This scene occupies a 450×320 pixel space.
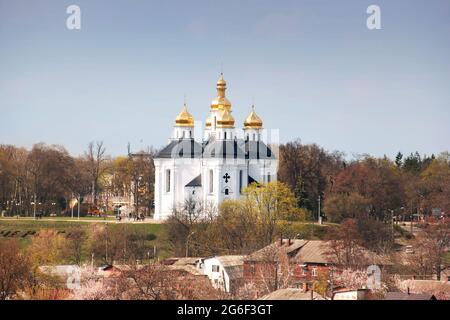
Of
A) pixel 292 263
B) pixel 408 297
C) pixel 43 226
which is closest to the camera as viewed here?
pixel 408 297

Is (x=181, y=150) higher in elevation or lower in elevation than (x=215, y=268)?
higher

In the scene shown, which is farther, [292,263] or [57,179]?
[57,179]

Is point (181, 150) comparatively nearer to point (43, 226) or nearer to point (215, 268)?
point (43, 226)

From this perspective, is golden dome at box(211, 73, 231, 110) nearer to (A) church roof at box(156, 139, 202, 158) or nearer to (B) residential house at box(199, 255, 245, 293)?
(A) church roof at box(156, 139, 202, 158)

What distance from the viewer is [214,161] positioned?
4841cm

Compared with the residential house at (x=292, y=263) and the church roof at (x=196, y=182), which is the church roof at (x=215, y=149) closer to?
the church roof at (x=196, y=182)

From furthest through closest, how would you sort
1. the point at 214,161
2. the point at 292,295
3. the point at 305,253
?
the point at 214,161
the point at 305,253
the point at 292,295

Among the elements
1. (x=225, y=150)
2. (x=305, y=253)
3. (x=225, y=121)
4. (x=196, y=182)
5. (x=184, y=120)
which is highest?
(x=184, y=120)

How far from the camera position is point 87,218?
48688 millimetres

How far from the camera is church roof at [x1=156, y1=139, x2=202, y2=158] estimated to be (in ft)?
162

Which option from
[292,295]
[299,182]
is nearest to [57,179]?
[299,182]

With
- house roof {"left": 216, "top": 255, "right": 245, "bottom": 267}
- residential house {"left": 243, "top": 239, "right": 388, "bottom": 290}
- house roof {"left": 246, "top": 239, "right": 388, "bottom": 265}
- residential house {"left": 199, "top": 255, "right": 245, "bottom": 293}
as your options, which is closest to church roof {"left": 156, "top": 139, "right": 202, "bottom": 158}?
house roof {"left": 246, "top": 239, "right": 388, "bottom": 265}

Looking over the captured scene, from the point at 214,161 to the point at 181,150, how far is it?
5.88 feet
